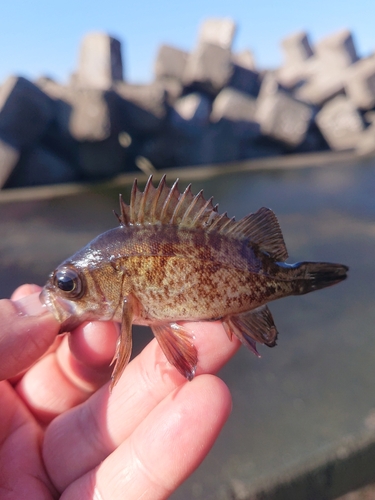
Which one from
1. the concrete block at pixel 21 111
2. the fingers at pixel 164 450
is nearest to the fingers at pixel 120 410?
the fingers at pixel 164 450

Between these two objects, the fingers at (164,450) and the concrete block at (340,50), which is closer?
the fingers at (164,450)

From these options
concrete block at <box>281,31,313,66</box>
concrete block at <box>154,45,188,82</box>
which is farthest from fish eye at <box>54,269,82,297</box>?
concrete block at <box>281,31,313,66</box>

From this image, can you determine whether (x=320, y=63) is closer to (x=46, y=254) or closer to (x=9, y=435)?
(x=46, y=254)

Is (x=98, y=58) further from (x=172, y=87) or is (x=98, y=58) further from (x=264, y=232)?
(x=264, y=232)

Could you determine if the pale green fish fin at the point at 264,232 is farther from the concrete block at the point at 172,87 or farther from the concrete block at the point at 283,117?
the concrete block at the point at 172,87

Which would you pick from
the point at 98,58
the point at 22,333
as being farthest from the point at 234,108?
the point at 22,333

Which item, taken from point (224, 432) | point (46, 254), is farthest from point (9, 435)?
point (46, 254)

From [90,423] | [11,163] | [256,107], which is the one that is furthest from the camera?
[256,107]
